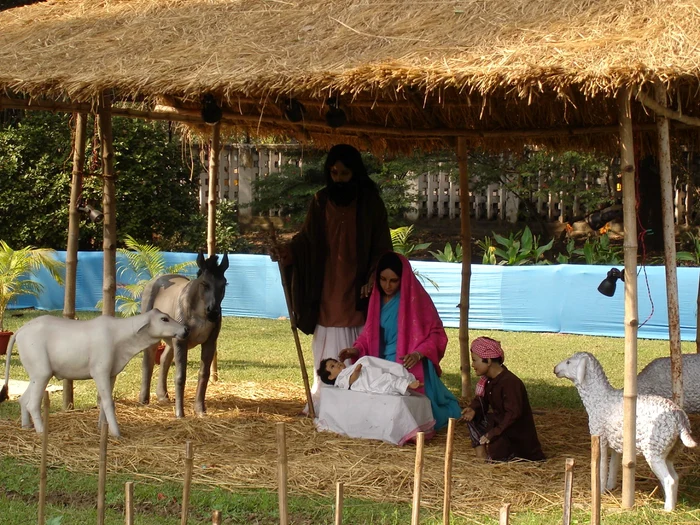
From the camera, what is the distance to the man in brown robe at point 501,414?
6.33 metres

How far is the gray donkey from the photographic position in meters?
7.33

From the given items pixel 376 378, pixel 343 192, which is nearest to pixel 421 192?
pixel 343 192

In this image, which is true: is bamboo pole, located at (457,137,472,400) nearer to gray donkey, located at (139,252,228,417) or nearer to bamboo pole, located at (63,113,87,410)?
gray donkey, located at (139,252,228,417)

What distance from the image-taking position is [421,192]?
1967 centimetres

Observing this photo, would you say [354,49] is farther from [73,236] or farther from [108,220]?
[73,236]

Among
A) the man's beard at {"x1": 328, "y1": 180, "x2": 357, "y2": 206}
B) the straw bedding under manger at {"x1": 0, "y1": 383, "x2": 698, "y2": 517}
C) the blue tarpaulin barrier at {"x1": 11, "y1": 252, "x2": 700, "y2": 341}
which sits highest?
the man's beard at {"x1": 328, "y1": 180, "x2": 357, "y2": 206}

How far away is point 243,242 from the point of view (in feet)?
60.2

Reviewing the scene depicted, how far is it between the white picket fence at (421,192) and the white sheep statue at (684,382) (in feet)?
40.2

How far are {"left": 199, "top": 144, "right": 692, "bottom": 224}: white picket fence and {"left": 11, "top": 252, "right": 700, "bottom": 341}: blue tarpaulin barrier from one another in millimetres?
4474

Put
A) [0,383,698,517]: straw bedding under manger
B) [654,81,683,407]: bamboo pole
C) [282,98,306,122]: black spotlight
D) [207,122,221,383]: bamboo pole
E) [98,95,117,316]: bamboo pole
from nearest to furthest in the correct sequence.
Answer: [654,81,683,407]: bamboo pole, [0,383,698,517]: straw bedding under manger, [282,98,306,122]: black spotlight, [98,95,117,316]: bamboo pole, [207,122,221,383]: bamboo pole

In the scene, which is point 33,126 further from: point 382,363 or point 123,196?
point 382,363

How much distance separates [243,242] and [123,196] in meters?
3.22

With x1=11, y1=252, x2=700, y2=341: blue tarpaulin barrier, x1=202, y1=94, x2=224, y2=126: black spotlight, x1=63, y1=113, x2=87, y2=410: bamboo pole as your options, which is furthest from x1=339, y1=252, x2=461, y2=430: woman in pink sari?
x1=11, y1=252, x2=700, y2=341: blue tarpaulin barrier

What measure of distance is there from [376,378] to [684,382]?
2.07 m
